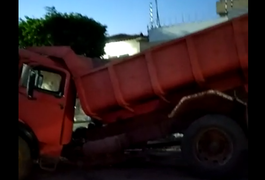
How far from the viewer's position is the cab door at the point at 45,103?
7.49 m

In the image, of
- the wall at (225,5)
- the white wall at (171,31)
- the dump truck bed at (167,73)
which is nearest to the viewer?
the dump truck bed at (167,73)

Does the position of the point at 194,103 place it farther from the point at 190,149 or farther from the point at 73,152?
the point at 73,152

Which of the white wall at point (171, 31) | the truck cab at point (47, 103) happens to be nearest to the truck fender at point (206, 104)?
the truck cab at point (47, 103)

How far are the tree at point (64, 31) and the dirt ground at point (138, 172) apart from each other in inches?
291

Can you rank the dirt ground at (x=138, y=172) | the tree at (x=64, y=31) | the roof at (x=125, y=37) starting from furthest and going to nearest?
the roof at (x=125, y=37)
the tree at (x=64, y=31)
the dirt ground at (x=138, y=172)

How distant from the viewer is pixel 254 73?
3.73 m

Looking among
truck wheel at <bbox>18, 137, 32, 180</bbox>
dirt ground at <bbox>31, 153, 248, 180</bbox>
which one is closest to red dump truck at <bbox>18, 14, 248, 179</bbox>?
truck wheel at <bbox>18, 137, 32, 180</bbox>

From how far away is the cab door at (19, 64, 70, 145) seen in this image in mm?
7488

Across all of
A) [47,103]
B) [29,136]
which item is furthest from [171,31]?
[29,136]

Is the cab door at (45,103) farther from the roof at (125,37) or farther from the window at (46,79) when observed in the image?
the roof at (125,37)

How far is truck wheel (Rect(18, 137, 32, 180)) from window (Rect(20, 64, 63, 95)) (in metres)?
0.92

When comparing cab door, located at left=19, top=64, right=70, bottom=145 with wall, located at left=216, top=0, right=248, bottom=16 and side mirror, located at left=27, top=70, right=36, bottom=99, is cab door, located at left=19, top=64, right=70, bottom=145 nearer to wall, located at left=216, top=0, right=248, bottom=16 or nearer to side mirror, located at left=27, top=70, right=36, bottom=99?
side mirror, located at left=27, top=70, right=36, bottom=99

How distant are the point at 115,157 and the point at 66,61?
1.77m

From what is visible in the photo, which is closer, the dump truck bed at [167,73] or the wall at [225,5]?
the dump truck bed at [167,73]
